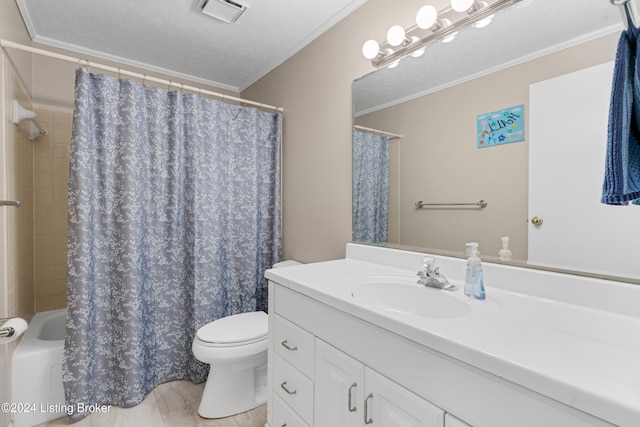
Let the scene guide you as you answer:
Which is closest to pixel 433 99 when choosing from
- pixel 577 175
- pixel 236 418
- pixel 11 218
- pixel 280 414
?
pixel 577 175

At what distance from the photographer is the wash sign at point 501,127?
1.08m

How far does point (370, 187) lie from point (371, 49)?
717 millimetres

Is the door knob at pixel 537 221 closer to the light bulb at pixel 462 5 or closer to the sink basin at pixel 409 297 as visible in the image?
the sink basin at pixel 409 297

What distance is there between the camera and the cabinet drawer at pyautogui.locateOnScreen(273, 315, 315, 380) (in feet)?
3.65

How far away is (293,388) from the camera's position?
1191mm

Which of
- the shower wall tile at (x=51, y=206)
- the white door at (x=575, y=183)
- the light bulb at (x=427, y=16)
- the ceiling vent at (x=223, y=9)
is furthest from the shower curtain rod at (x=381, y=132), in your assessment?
the shower wall tile at (x=51, y=206)

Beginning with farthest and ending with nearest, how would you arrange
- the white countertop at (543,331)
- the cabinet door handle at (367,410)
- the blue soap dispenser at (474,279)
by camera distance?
the blue soap dispenser at (474,279) → the cabinet door handle at (367,410) → the white countertop at (543,331)

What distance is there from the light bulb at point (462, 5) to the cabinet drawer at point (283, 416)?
68.6 inches

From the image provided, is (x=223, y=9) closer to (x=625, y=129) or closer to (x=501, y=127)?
(x=501, y=127)

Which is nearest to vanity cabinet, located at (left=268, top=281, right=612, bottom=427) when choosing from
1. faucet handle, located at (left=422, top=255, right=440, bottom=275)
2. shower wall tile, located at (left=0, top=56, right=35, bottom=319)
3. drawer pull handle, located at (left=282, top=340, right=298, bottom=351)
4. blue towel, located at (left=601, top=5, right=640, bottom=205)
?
drawer pull handle, located at (left=282, top=340, right=298, bottom=351)

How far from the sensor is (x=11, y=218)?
5.09 feet

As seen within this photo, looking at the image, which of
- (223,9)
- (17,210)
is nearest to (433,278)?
(223,9)

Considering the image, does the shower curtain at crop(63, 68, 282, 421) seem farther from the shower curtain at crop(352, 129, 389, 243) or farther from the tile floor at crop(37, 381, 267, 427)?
the shower curtain at crop(352, 129, 389, 243)

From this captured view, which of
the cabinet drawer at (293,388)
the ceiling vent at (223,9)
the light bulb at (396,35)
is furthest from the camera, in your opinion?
the ceiling vent at (223,9)
